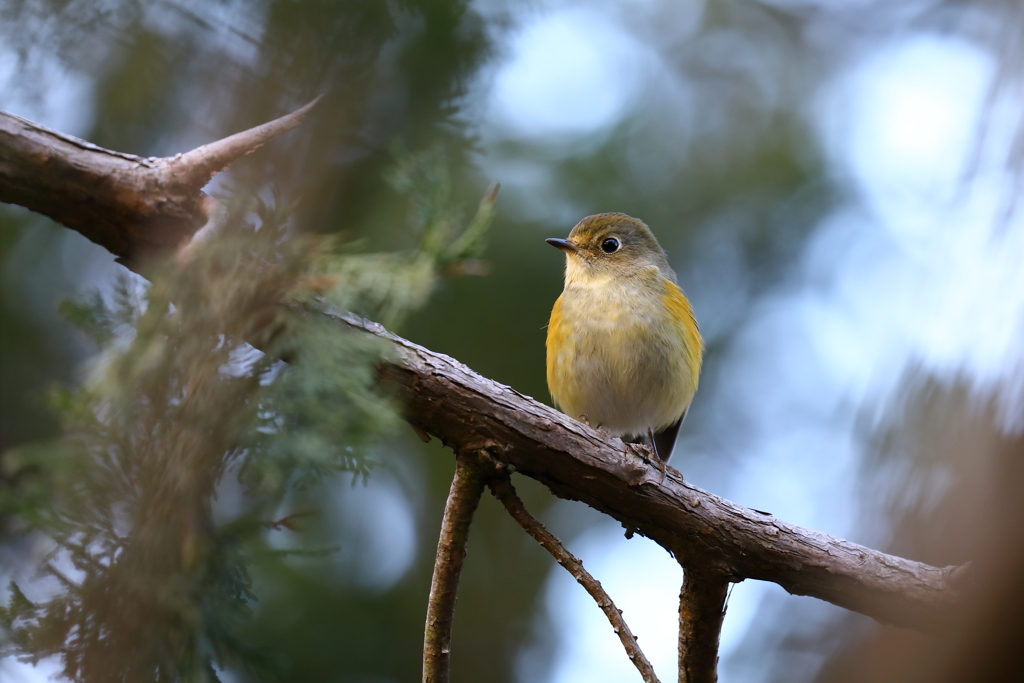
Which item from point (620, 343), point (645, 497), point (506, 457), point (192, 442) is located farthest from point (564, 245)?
point (192, 442)

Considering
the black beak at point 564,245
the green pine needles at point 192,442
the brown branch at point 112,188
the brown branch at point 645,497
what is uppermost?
the black beak at point 564,245

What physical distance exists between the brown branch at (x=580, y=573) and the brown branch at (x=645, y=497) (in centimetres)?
9

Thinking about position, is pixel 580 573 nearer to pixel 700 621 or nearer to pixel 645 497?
pixel 645 497

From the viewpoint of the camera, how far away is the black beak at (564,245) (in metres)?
4.31

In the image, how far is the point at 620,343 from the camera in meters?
3.82

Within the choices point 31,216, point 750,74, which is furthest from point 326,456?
point 750,74

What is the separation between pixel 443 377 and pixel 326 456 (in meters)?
0.84

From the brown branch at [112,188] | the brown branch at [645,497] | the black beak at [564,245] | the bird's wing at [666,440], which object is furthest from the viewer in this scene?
the bird's wing at [666,440]

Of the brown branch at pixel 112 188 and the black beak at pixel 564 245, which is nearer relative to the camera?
the brown branch at pixel 112 188

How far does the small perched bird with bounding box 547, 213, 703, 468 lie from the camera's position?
3840mm

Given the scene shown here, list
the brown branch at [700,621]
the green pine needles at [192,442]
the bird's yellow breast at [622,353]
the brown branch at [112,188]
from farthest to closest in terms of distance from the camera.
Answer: the bird's yellow breast at [622,353] → the brown branch at [700,621] → the brown branch at [112,188] → the green pine needles at [192,442]

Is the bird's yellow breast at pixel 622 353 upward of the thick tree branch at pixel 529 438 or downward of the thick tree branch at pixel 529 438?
upward

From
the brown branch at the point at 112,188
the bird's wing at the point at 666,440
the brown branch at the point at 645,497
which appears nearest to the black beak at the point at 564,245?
the bird's wing at the point at 666,440

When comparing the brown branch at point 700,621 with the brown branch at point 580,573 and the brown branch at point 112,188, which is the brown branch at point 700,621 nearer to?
the brown branch at point 580,573
